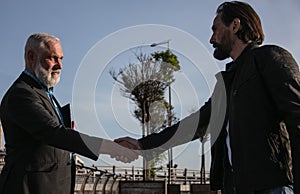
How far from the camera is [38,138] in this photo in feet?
12.5

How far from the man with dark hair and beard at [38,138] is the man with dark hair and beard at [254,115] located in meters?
1.05

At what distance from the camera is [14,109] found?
3.89m

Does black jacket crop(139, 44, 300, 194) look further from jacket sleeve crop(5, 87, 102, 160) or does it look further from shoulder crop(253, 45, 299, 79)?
jacket sleeve crop(5, 87, 102, 160)

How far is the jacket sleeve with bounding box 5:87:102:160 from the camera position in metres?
3.79

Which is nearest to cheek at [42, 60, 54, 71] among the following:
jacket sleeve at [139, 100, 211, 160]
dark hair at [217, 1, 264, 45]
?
jacket sleeve at [139, 100, 211, 160]

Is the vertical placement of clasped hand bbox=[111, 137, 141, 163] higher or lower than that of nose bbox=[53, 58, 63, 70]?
lower

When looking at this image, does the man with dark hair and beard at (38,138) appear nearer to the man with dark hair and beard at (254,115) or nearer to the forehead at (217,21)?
the man with dark hair and beard at (254,115)

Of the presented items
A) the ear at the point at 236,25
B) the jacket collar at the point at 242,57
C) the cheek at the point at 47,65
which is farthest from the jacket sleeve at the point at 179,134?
the cheek at the point at 47,65

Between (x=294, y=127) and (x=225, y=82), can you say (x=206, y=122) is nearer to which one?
→ (x=225, y=82)

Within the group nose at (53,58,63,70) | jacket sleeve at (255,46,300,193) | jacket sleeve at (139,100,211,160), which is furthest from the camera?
jacket sleeve at (139,100,211,160)

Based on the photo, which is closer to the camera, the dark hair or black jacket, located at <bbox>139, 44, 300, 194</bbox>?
black jacket, located at <bbox>139, 44, 300, 194</bbox>

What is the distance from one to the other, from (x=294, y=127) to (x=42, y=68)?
6.66 ft

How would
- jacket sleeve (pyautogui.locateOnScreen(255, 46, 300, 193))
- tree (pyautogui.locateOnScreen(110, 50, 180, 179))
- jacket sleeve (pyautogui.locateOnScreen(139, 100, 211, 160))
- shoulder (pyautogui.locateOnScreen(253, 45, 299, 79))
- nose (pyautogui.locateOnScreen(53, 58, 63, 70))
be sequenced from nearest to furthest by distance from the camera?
1. jacket sleeve (pyautogui.locateOnScreen(255, 46, 300, 193))
2. shoulder (pyautogui.locateOnScreen(253, 45, 299, 79))
3. nose (pyautogui.locateOnScreen(53, 58, 63, 70))
4. jacket sleeve (pyautogui.locateOnScreen(139, 100, 211, 160))
5. tree (pyautogui.locateOnScreen(110, 50, 180, 179))

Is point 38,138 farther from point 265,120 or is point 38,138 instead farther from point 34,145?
point 265,120
